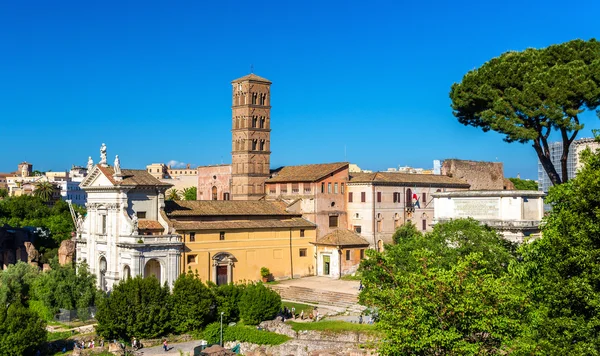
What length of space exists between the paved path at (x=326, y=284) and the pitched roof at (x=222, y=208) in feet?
20.5

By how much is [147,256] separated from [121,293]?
8.46m

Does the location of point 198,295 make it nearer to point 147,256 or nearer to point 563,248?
point 147,256

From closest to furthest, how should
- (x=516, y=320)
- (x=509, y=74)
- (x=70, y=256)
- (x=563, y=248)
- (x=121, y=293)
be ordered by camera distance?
1. (x=563, y=248)
2. (x=516, y=320)
3. (x=509, y=74)
4. (x=121, y=293)
5. (x=70, y=256)

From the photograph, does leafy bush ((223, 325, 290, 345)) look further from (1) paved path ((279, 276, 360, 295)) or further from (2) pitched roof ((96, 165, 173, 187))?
(2) pitched roof ((96, 165, 173, 187))

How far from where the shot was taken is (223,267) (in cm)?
5688

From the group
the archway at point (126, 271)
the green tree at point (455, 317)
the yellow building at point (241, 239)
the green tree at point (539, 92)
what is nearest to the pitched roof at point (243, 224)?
the yellow building at point (241, 239)

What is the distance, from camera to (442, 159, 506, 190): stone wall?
240ft

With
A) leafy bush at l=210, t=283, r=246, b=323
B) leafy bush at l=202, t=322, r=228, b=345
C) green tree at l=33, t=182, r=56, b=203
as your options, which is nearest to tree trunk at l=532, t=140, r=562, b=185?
leafy bush at l=210, t=283, r=246, b=323

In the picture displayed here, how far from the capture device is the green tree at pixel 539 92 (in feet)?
114

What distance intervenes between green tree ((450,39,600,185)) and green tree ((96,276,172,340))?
23.1 metres

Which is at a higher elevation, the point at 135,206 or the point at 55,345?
the point at 135,206

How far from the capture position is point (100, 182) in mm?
56094

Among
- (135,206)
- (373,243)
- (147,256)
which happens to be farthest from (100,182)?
(373,243)

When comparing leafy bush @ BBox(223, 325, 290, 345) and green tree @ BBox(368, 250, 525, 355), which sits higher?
green tree @ BBox(368, 250, 525, 355)
